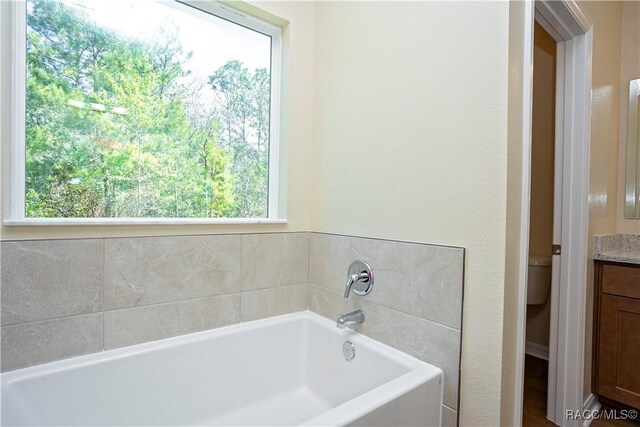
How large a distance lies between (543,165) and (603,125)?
79cm

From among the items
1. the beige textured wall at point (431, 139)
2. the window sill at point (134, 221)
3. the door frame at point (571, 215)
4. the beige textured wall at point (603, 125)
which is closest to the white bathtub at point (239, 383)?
the beige textured wall at point (431, 139)

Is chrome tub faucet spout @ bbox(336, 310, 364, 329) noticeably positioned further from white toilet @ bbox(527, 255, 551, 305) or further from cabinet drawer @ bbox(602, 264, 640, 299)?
white toilet @ bbox(527, 255, 551, 305)

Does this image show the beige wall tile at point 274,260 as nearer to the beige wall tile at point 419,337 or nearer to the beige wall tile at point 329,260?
the beige wall tile at point 329,260

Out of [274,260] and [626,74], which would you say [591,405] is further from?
[626,74]

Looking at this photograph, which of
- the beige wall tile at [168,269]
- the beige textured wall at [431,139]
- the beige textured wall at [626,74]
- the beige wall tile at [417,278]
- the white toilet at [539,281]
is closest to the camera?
the beige textured wall at [431,139]

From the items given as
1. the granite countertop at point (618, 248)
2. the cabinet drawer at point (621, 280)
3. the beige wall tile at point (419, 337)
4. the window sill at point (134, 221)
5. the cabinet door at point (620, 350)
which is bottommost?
the cabinet door at point (620, 350)

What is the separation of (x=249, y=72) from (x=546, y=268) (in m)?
2.67

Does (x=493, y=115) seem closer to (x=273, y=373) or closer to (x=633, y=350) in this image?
(x=273, y=373)

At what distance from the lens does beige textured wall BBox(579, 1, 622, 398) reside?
190 centimetres

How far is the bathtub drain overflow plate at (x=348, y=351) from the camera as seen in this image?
157cm

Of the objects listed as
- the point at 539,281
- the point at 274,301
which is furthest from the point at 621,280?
the point at 274,301

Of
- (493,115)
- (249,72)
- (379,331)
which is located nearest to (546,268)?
(379,331)

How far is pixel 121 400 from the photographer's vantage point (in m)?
1.35

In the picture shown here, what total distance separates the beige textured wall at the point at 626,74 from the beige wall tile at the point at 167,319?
2.66 meters
